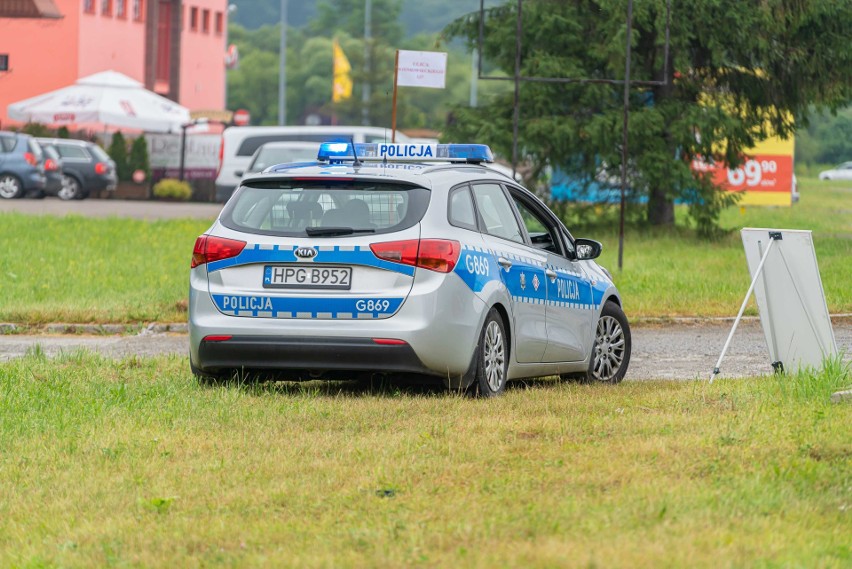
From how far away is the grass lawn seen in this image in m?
16.0

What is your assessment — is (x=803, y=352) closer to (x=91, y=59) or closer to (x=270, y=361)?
(x=270, y=361)

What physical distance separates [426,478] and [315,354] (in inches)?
104

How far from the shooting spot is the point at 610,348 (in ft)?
36.7

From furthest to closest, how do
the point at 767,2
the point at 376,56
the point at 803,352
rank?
the point at 376,56 < the point at 767,2 < the point at 803,352

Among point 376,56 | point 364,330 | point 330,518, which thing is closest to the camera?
point 330,518

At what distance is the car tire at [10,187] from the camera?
39.1 meters

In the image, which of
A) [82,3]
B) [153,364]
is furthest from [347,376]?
[82,3]

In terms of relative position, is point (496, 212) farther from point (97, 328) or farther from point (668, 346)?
point (97, 328)

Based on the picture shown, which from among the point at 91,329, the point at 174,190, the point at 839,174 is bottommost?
the point at 839,174

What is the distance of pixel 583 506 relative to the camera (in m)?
5.70

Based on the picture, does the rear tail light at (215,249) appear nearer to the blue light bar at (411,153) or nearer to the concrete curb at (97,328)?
the blue light bar at (411,153)

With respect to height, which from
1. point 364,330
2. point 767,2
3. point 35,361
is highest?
point 767,2

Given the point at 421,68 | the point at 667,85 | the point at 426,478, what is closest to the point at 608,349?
the point at 426,478

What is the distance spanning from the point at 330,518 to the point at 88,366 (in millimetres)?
5653
